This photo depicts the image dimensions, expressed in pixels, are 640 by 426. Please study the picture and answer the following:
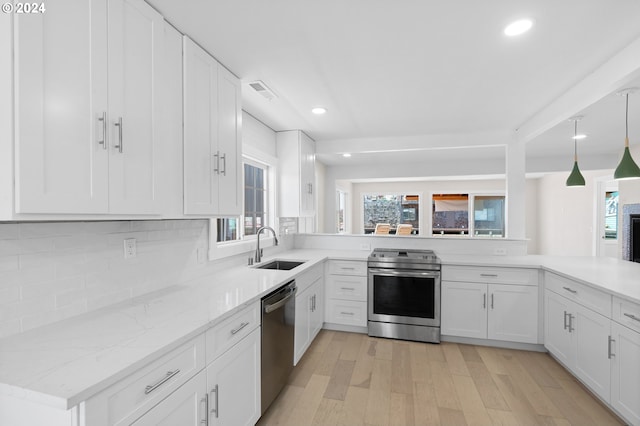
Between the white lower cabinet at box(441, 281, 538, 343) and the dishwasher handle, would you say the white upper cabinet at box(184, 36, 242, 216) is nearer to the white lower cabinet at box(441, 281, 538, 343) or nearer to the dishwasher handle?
the dishwasher handle

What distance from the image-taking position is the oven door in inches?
Answer: 124

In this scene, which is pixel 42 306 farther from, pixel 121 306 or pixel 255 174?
pixel 255 174

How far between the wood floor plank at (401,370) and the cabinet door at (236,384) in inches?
45.0

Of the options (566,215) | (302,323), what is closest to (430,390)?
(302,323)

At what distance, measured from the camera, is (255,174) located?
347cm

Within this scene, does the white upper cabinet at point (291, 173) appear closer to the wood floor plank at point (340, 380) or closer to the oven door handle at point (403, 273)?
the oven door handle at point (403, 273)

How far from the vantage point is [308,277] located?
2873mm

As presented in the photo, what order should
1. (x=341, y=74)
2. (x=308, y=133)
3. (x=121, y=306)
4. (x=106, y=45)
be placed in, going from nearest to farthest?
(x=106, y=45) → (x=121, y=306) → (x=341, y=74) → (x=308, y=133)

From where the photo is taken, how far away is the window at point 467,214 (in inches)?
301

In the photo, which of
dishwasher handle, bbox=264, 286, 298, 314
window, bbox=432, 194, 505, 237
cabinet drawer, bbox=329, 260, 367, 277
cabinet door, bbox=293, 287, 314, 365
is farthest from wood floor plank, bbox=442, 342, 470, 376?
window, bbox=432, 194, 505, 237

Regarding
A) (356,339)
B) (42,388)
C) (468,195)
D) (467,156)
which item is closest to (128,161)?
(42,388)

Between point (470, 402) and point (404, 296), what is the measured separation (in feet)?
3.81

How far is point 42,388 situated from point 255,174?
2.78 meters

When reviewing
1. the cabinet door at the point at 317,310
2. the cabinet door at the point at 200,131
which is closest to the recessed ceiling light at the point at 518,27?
the cabinet door at the point at 200,131
